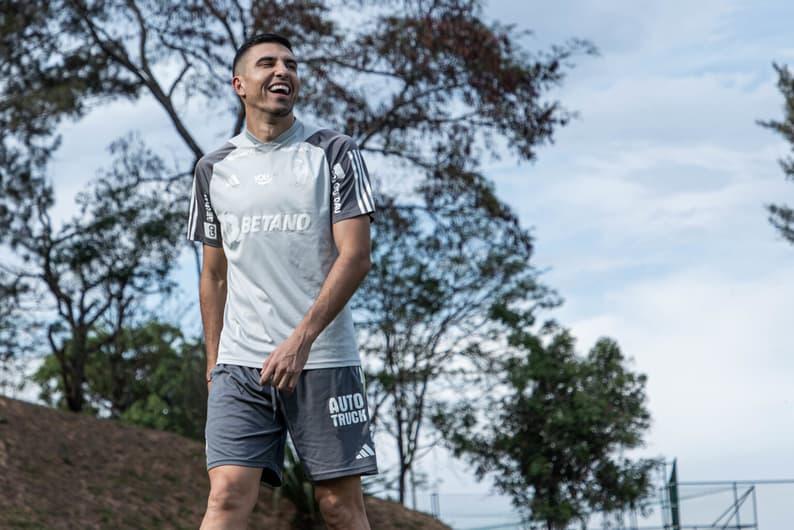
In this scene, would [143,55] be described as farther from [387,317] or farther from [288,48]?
[288,48]

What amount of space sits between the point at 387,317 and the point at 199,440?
8.71 metres

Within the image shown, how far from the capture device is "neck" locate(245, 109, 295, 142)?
3.98 m

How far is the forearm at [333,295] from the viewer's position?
3.67 metres

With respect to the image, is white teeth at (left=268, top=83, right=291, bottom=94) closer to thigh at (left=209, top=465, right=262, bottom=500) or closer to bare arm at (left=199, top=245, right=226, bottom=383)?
bare arm at (left=199, top=245, right=226, bottom=383)

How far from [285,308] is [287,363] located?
0.79ft

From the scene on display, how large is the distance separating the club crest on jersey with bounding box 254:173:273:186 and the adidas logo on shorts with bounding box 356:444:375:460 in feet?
3.14

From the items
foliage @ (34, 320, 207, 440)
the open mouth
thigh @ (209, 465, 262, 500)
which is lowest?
thigh @ (209, 465, 262, 500)

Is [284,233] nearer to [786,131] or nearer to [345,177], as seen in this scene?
[345,177]

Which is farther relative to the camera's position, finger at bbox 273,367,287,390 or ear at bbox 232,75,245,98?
ear at bbox 232,75,245,98

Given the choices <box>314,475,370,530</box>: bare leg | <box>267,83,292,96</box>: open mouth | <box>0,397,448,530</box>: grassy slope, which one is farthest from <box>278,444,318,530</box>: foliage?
<box>267,83,292,96</box>: open mouth

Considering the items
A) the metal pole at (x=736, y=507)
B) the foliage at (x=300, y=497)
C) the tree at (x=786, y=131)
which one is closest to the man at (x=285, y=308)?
the foliage at (x=300, y=497)

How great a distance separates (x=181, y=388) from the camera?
56.5 ft

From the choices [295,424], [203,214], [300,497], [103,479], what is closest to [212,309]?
[203,214]

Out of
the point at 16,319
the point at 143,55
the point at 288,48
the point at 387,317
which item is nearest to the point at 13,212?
the point at 16,319
